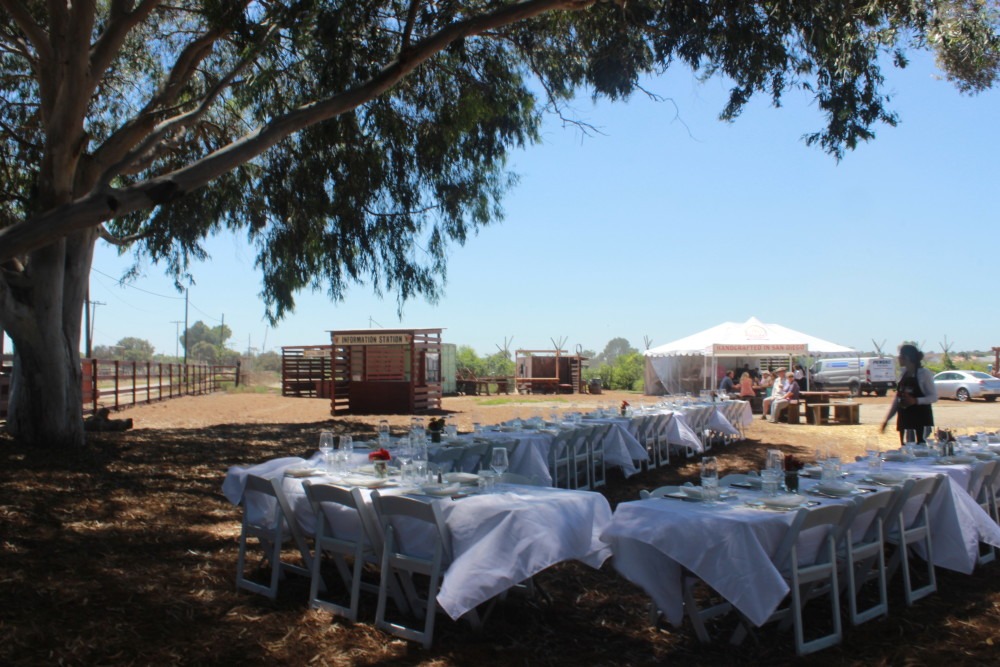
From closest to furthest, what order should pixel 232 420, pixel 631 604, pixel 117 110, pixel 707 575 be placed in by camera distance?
1. pixel 707 575
2. pixel 631 604
3. pixel 117 110
4. pixel 232 420

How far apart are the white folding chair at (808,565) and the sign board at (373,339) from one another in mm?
15585

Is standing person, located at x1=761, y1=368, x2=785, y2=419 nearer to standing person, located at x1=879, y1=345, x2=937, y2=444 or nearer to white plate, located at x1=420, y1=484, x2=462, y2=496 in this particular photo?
standing person, located at x1=879, y1=345, x2=937, y2=444

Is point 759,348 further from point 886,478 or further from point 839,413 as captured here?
point 886,478

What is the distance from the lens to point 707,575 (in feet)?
12.3

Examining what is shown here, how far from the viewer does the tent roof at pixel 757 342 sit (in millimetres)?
21188

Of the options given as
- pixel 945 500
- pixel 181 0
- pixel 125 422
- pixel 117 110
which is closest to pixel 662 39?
pixel 945 500

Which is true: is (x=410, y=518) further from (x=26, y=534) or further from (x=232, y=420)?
(x=232, y=420)

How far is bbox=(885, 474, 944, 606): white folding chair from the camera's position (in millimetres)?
4652

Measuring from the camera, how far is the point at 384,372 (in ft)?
64.4

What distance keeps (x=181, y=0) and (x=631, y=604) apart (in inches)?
409

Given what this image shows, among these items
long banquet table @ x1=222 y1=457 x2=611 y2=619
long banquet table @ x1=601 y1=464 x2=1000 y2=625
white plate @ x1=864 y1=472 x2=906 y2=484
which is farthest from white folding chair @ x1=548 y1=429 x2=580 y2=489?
long banquet table @ x1=601 y1=464 x2=1000 y2=625

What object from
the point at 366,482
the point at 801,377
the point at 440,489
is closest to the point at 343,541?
the point at 366,482

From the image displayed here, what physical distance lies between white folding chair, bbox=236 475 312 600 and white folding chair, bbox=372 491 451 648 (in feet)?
2.58

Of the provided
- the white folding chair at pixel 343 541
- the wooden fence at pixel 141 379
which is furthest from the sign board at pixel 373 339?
the white folding chair at pixel 343 541
